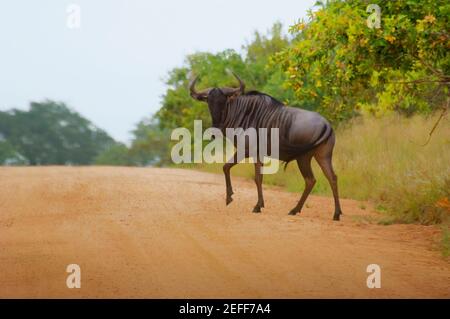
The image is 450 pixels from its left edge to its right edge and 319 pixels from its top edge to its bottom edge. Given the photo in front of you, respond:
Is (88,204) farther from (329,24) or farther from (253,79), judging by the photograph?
(253,79)

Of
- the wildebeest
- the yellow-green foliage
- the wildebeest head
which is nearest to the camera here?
the yellow-green foliage

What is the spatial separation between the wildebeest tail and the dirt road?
89cm

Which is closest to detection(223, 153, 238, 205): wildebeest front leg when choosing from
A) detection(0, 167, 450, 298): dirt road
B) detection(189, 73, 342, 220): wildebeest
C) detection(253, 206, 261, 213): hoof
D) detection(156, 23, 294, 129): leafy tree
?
detection(189, 73, 342, 220): wildebeest

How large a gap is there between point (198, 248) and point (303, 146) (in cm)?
389

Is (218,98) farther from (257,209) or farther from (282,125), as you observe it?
(257,209)

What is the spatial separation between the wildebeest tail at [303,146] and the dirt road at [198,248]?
35.2 inches

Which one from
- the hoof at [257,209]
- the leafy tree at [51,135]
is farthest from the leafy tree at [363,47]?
the leafy tree at [51,135]

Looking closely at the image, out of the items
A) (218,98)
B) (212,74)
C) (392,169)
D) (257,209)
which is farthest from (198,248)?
(212,74)

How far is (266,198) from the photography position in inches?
592

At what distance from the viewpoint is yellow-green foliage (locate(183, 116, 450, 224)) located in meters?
12.4

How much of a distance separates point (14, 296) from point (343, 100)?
685 cm

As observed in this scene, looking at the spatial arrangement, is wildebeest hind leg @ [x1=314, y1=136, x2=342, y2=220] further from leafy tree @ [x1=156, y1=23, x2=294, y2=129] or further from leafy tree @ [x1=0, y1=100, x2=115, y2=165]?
leafy tree @ [x1=0, y1=100, x2=115, y2=165]

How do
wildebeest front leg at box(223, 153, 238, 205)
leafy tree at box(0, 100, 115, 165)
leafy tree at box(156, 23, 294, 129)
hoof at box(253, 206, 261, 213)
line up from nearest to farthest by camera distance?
hoof at box(253, 206, 261, 213) → wildebeest front leg at box(223, 153, 238, 205) → leafy tree at box(156, 23, 294, 129) → leafy tree at box(0, 100, 115, 165)

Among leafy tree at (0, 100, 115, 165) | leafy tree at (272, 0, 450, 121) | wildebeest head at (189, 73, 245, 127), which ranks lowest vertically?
leafy tree at (0, 100, 115, 165)
